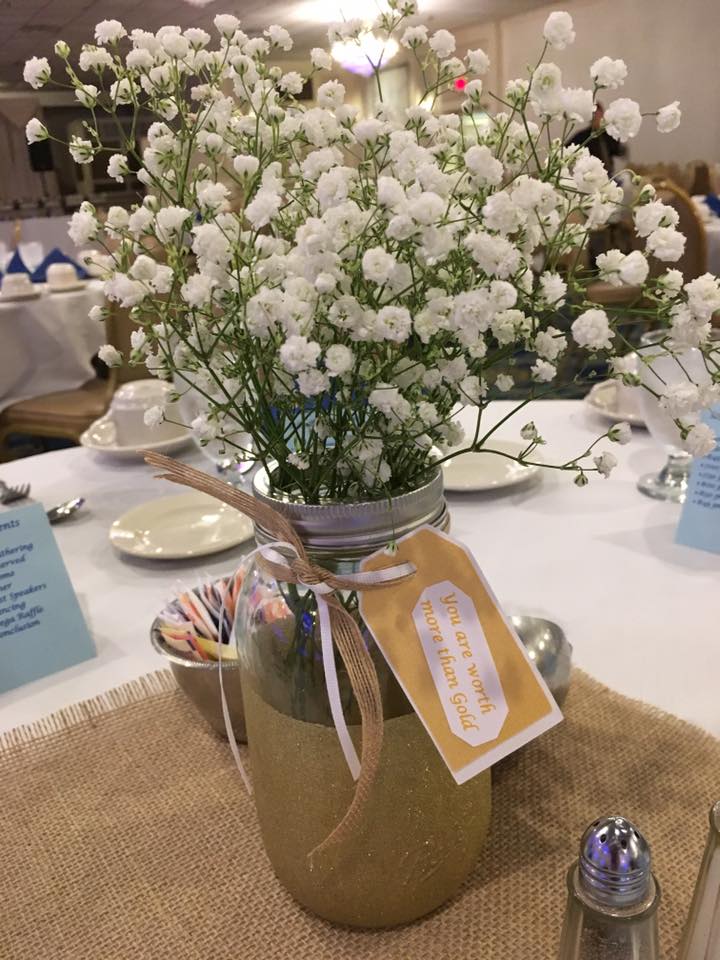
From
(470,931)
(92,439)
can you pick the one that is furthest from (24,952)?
(92,439)

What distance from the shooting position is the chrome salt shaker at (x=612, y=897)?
368 mm

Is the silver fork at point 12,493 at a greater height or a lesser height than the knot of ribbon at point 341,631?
lesser

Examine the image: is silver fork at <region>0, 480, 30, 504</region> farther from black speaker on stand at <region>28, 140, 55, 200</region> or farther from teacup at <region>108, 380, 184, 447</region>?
black speaker on stand at <region>28, 140, 55, 200</region>

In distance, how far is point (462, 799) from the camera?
51cm

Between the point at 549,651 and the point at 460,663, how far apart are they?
0.19 metres

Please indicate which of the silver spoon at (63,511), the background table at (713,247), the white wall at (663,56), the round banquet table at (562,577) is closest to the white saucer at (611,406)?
the round banquet table at (562,577)

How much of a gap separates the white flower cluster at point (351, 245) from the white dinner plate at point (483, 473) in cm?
58

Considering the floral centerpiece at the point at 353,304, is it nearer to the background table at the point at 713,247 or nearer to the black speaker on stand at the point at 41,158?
the background table at the point at 713,247

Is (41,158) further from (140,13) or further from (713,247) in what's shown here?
(713,247)

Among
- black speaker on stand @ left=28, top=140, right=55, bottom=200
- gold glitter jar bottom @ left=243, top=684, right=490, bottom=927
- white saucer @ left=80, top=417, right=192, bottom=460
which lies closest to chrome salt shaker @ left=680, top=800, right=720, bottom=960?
gold glitter jar bottom @ left=243, top=684, right=490, bottom=927

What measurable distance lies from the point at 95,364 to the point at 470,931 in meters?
3.02

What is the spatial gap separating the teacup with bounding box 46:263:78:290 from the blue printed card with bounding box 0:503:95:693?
8.96 ft

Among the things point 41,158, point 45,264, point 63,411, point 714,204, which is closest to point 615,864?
point 63,411

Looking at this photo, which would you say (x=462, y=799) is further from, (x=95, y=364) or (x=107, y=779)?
(x=95, y=364)
